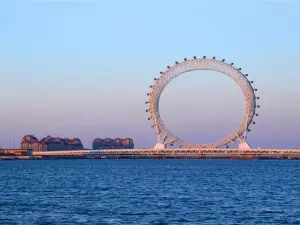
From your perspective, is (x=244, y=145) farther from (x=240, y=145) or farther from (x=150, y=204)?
(x=150, y=204)

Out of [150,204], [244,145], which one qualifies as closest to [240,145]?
[244,145]

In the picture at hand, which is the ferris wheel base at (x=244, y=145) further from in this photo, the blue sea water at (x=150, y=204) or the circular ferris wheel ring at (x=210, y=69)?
the blue sea water at (x=150, y=204)

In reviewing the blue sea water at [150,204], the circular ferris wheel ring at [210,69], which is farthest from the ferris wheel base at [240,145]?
the blue sea water at [150,204]

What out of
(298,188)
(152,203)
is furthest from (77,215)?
(298,188)

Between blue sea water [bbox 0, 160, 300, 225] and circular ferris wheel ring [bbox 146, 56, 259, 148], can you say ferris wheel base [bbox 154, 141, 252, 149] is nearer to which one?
circular ferris wheel ring [bbox 146, 56, 259, 148]

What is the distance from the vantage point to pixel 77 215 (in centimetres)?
3061

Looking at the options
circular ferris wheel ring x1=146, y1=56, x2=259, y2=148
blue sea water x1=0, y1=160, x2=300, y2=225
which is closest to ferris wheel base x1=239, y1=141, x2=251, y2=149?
circular ferris wheel ring x1=146, y1=56, x2=259, y2=148

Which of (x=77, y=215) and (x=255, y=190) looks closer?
(x=77, y=215)

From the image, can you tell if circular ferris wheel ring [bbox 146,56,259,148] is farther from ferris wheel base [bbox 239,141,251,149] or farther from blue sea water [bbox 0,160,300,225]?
blue sea water [bbox 0,160,300,225]

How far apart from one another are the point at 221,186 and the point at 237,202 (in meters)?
12.0

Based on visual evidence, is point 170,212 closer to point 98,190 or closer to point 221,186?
point 98,190

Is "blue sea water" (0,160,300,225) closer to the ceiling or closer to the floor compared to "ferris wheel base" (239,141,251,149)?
closer to the floor

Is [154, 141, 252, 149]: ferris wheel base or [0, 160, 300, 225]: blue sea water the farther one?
[154, 141, 252, 149]: ferris wheel base

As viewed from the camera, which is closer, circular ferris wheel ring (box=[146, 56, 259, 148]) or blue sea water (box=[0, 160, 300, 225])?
blue sea water (box=[0, 160, 300, 225])
